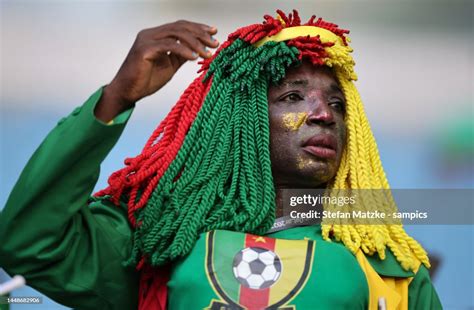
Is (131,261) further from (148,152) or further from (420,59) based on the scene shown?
(420,59)

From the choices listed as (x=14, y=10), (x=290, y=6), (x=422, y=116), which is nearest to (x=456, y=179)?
(x=422, y=116)

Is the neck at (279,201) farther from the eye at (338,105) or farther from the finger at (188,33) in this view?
the finger at (188,33)

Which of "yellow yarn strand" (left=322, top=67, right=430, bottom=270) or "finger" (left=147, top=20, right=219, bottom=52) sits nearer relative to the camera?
"finger" (left=147, top=20, right=219, bottom=52)

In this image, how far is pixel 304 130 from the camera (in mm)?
2721

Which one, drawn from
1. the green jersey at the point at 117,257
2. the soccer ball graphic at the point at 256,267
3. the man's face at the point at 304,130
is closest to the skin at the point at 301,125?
the man's face at the point at 304,130

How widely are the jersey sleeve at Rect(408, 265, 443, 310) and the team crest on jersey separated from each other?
1.07ft

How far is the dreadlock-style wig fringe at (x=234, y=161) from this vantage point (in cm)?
262

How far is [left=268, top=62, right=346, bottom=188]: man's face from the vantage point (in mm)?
2715

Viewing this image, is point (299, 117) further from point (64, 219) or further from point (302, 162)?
point (64, 219)

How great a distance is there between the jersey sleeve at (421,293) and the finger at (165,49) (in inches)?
33.2

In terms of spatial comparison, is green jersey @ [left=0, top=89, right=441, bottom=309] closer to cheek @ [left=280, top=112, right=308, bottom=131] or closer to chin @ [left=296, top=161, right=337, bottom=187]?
chin @ [left=296, top=161, right=337, bottom=187]

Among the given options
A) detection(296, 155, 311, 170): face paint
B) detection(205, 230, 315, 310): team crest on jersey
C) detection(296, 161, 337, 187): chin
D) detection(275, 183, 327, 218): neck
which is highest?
detection(296, 155, 311, 170): face paint

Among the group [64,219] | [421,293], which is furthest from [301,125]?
[64,219]

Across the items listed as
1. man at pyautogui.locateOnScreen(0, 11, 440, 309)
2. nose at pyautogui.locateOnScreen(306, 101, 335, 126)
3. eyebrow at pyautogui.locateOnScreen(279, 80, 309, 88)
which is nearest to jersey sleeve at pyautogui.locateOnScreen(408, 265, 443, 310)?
man at pyautogui.locateOnScreen(0, 11, 440, 309)
